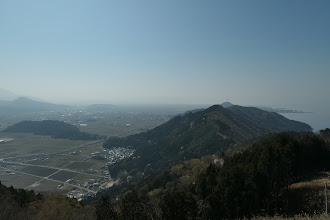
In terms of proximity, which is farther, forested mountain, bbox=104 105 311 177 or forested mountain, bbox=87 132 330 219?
forested mountain, bbox=104 105 311 177

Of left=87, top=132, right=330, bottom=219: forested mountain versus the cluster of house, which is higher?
left=87, top=132, right=330, bottom=219: forested mountain

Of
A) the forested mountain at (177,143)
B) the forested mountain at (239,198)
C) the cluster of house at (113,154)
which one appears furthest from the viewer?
the cluster of house at (113,154)

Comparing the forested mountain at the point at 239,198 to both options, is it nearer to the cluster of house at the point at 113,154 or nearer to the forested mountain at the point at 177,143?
the forested mountain at the point at 177,143

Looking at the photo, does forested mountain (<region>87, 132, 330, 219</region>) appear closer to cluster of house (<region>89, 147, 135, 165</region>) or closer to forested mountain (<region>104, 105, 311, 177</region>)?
forested mountain (<region>104, 105, 311, 177</region>)

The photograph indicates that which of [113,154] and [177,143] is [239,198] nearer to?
[177,143]

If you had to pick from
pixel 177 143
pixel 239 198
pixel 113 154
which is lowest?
pixel 113 154

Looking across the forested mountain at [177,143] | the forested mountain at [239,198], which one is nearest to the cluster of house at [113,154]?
the forested mountain at [177,143]

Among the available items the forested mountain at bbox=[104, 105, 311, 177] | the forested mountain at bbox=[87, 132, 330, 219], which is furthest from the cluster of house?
the forested mountain at bbox=[87, 132, 330, 219]

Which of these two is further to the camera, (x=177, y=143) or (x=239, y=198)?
(x=177, y=143)

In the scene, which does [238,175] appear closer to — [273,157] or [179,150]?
[273,157]

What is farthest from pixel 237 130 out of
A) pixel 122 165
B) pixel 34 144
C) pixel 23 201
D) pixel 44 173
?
pixel 34 144

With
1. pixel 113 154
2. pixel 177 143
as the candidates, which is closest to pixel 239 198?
pixel 177 143
